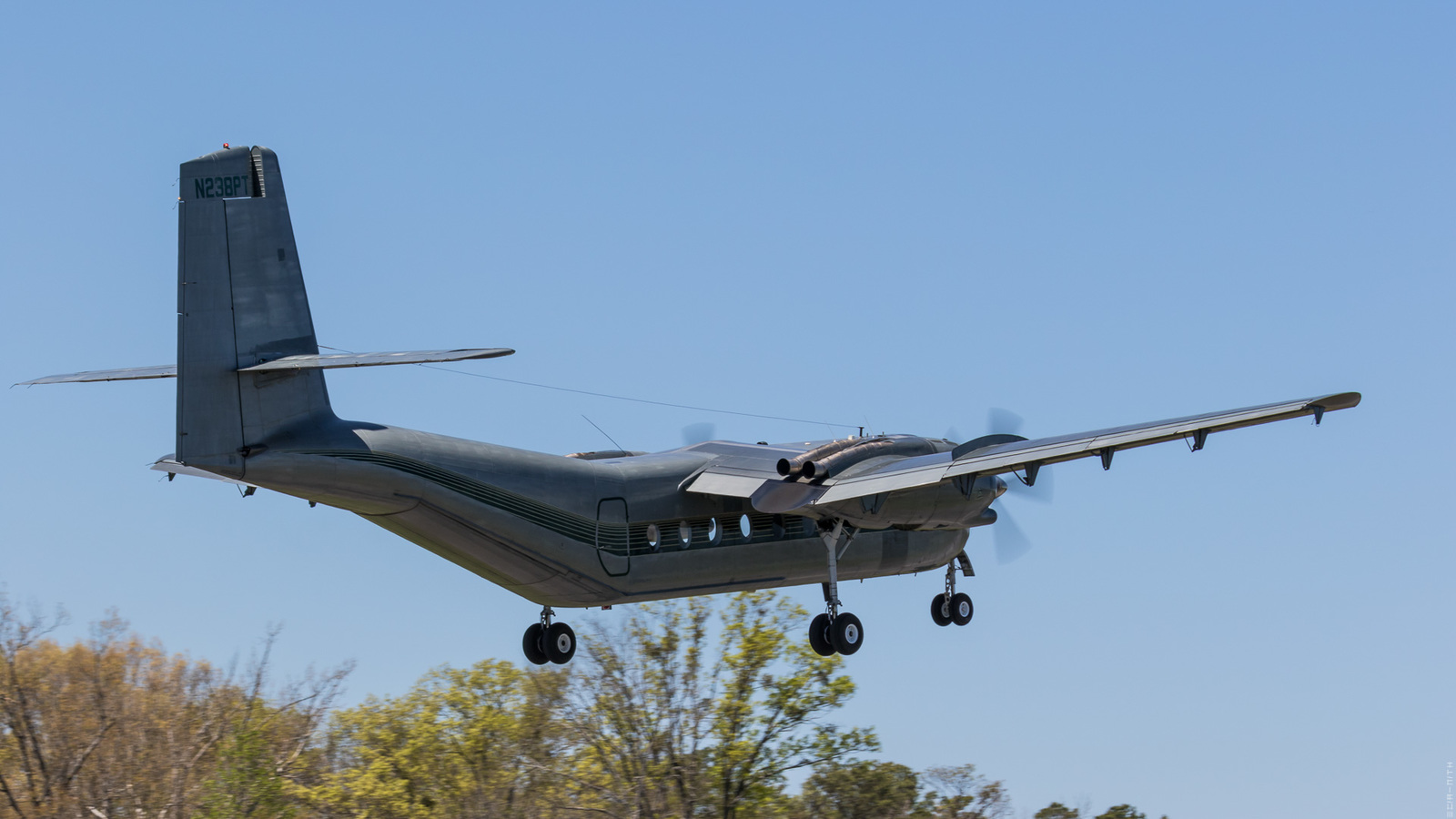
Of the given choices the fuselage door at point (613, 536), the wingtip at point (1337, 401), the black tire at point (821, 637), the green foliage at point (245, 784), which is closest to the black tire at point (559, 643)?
the fuselage door at point (613, 536)

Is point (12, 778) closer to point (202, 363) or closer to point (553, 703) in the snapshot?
point (553, 703)

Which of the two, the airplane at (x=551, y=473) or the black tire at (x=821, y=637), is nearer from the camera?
the airplane at (x=551, y=473)

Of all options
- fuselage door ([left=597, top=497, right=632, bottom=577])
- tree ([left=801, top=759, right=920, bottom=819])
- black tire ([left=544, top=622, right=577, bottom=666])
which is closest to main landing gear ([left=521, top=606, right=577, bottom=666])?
black tire ([left=544, top=622, right=577, bottom=666])

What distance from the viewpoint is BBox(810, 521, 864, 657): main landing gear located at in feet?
86.0

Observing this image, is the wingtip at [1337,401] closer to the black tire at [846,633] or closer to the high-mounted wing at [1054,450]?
the high-mounted wing at [1054,450]

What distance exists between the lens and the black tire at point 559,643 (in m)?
25.1

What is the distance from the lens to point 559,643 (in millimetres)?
25188

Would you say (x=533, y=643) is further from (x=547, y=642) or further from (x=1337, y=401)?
(x=1337, y=401)

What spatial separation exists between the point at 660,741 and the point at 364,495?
17.8 m

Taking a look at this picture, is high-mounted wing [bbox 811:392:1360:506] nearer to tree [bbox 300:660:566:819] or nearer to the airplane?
the airplane

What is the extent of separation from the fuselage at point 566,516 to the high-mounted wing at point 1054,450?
80.4 inches

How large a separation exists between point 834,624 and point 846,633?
0.27 m

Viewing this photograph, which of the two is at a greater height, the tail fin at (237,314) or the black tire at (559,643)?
the tail fin at (237,314)

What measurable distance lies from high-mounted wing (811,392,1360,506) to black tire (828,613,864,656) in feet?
7.91
